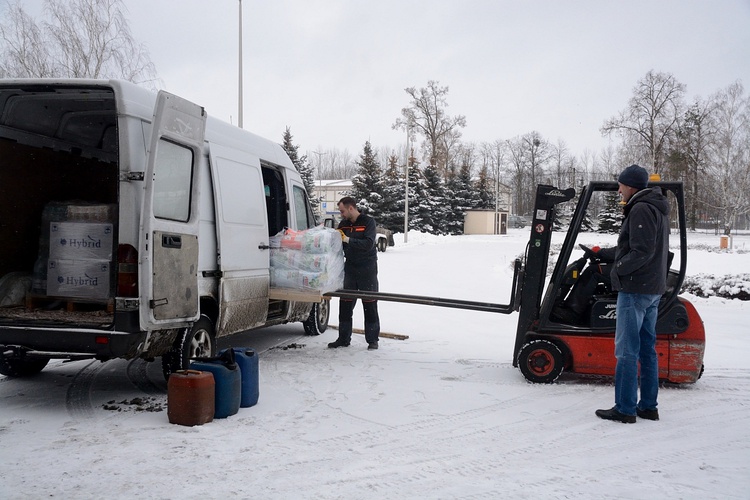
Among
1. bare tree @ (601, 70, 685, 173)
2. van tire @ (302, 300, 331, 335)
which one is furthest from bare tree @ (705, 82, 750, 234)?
van tire @ (302, 300, 331, 335)

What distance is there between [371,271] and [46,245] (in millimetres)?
3803

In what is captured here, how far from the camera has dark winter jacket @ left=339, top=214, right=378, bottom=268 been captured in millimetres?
7805

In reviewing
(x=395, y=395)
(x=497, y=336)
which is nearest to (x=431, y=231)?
(x=497, y=336)

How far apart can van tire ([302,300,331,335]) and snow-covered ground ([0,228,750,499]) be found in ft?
4.86

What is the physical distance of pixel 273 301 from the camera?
7.76m

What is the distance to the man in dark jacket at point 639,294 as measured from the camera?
16.3 ft

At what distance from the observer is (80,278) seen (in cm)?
553

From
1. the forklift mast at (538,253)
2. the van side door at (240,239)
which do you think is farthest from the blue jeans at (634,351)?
the van side door at (240,239)

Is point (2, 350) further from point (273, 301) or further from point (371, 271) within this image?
point (371, 271)

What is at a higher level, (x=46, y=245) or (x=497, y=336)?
(x=46, y=245)

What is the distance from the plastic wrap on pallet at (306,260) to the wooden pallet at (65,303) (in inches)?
81.9

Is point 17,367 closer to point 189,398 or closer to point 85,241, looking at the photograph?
point 85,241

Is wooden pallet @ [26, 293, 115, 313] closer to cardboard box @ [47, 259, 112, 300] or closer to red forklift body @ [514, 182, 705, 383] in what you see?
cardboard box @ [47, 259, 112, 300]

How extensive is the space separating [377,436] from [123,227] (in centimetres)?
262
